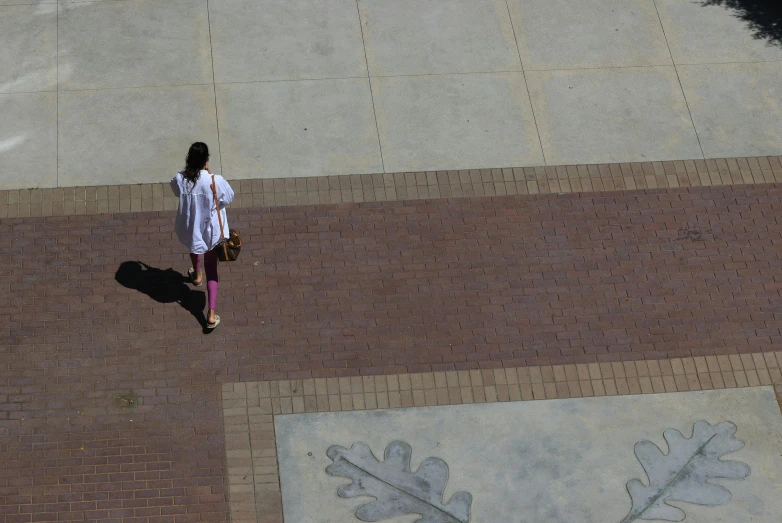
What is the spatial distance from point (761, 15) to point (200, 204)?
7723 millimetres

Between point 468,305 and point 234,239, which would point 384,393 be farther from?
point 234,239

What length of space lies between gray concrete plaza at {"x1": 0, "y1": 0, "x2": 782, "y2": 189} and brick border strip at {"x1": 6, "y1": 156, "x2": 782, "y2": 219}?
0.42 feet

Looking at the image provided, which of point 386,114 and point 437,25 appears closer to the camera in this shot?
point 386,114

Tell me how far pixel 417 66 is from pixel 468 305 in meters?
3.21

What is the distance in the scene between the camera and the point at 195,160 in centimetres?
871

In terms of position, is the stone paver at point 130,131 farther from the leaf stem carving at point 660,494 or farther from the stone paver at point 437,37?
the leaf stem carving at point 660,494

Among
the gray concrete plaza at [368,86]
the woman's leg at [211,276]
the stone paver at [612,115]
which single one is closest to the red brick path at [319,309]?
the woman's leg at [211,276]

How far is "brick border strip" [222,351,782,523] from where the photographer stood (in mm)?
9094

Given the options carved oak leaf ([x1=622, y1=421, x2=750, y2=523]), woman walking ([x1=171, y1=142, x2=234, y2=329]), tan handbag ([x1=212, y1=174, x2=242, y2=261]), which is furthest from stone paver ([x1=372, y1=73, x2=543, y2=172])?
carved oak leaf ([x1=622, y1=421, x2=750, y2=523])

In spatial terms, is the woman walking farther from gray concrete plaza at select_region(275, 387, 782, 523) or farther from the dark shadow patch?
the dark shadow patch

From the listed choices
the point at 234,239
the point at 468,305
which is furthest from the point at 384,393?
the point at 234,239

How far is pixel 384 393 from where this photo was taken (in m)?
9.54

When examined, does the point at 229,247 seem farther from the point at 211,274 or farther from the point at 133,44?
the point at 133,44

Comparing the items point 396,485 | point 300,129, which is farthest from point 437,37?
point 396,485
